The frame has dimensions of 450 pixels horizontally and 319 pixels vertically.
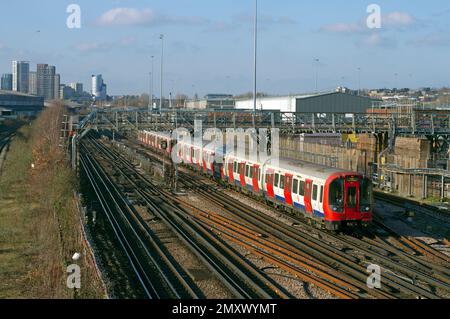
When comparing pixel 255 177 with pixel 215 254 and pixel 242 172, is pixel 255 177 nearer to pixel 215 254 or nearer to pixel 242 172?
pixel 242 172

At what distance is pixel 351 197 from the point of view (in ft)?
63.4

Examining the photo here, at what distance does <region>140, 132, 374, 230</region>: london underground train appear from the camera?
19172mm

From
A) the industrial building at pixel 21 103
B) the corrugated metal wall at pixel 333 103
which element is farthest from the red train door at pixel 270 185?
the industrial building at pixel 21 103

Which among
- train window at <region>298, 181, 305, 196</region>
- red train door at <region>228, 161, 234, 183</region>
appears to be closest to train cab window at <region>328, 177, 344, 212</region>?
train window at <region>298, 181, 305, 196</region>

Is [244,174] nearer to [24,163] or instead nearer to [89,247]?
[89,247]

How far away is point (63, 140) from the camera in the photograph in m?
37.5

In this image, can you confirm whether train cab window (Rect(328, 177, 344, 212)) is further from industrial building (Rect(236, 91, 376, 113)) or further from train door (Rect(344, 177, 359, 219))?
industrial building (Rect(236, 91, 376, 113))

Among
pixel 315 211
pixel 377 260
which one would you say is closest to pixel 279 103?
pixel 315 211

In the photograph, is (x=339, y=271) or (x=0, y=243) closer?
(x=339, y=271)

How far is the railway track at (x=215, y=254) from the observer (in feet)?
44.7

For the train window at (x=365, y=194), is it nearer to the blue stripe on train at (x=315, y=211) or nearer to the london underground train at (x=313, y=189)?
the london underground train at (x=313, y=189)

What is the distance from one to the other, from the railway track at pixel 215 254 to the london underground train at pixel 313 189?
12.3ft

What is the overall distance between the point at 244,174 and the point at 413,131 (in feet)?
51.7

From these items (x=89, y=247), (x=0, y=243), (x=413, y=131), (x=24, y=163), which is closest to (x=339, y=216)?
(x=89, y=247)
